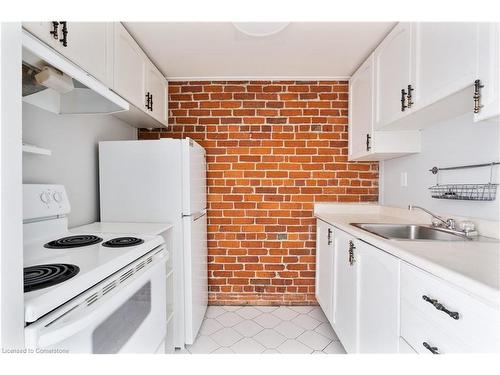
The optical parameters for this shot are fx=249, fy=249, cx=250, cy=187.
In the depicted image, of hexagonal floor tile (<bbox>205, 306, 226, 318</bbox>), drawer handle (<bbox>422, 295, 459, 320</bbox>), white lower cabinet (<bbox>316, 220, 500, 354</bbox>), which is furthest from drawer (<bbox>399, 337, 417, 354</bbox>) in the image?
hexagonal floor tile (<bbox>205, 306, 226, 318</bbox>)

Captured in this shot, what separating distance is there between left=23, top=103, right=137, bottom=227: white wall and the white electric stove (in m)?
0.15

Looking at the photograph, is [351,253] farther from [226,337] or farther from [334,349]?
[226,337]

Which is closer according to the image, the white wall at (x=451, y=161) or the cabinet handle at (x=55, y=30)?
the cabinet handle at (x=55, y=30)

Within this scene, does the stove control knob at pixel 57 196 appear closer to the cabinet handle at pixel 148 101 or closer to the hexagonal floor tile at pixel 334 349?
the cabinet handle at pixel 148 101

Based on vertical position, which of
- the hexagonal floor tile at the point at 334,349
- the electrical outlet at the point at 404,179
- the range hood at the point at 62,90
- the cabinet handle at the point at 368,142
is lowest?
the hexagonal floor tile at the point at 334,349

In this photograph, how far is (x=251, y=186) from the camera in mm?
2441

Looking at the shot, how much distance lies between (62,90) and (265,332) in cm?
210

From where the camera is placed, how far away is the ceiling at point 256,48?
166 centimetres

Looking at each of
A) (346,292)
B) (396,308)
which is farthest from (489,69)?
(346,292)

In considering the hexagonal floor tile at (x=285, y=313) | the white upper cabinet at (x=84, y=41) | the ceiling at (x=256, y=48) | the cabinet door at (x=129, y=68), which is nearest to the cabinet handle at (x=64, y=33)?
the white upper cabinet at (x=84, y=41)

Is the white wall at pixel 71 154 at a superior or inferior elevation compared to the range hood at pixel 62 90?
inferior

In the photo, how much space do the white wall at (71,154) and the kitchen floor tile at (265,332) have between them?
1.25m

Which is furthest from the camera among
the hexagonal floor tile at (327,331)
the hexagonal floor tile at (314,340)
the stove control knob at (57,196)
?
the hexagonal floor tile at (327,331)

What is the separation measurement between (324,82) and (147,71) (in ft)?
5.23
